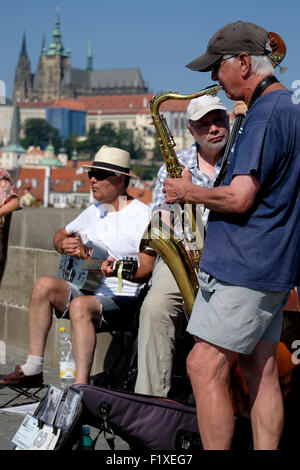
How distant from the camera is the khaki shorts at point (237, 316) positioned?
9.50ft

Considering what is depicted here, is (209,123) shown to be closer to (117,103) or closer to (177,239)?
(177,239)

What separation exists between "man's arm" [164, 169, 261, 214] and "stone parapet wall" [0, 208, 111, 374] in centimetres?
270

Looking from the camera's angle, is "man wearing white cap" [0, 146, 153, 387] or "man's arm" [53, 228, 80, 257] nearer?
"man wearing white cap" [0, 146, 153, 387]

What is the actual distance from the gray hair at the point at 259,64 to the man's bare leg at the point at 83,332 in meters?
1.67

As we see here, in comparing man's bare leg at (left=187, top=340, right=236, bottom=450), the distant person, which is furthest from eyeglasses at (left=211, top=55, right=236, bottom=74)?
the distant person

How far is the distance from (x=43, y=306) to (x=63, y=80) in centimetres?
18664

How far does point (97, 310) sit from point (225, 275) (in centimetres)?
150

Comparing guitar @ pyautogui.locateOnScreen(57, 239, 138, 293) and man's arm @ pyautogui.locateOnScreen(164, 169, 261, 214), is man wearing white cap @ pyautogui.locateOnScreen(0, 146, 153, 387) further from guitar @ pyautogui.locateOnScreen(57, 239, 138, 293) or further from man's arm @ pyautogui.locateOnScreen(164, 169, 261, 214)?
man's arm @ pyautogui.locateOnScreen(164, 169, 261, 214)

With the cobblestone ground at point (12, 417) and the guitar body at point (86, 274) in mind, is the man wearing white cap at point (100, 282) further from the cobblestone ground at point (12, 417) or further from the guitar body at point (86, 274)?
the cobblestone ground at point (12, 417)

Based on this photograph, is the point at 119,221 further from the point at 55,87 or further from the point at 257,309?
the point at 55,87

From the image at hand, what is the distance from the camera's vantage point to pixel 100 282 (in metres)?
4.59

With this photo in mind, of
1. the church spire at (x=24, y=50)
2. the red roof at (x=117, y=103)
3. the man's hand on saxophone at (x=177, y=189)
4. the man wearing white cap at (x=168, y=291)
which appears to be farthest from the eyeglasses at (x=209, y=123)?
the church spire at (x=24, y=50)

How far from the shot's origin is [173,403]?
337 centimetres

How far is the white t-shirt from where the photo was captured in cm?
457
